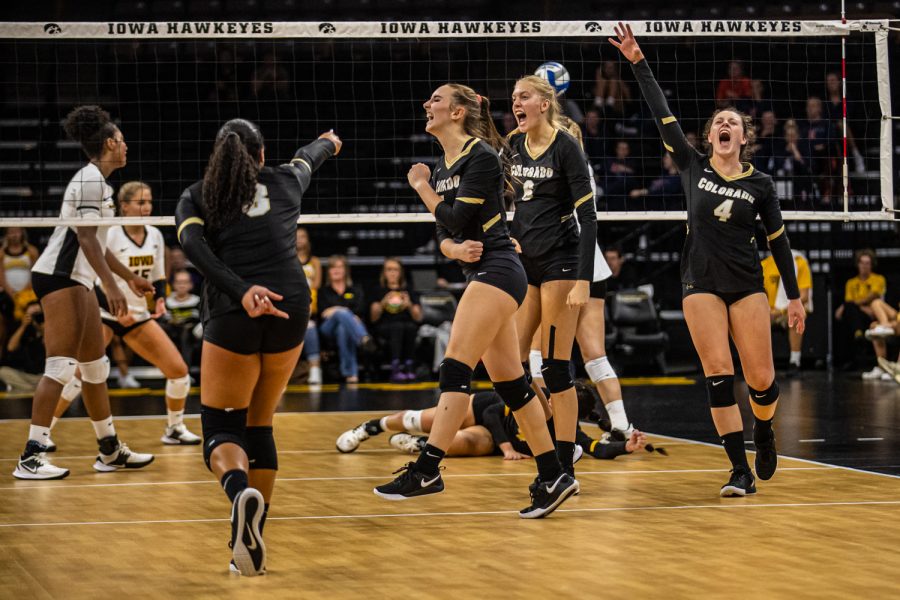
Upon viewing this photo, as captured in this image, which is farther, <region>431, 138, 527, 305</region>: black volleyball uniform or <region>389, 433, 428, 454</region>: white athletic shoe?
<region>389, 433, 428, 454</region>: white athletic shoe

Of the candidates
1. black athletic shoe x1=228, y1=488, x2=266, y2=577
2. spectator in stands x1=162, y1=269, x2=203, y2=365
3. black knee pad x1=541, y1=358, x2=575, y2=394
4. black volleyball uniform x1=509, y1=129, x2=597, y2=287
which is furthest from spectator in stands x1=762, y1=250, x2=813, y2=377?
black athletic shoe x1=228, y1=488, x2=266, y2=577

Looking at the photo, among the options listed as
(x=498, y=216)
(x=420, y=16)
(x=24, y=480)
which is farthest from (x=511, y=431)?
(x=420, y=16)

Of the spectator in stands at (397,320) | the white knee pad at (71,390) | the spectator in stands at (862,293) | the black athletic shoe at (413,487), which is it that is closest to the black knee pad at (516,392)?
the black athletic shoe at (413,487)

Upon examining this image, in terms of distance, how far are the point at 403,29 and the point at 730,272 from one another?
11.3ft

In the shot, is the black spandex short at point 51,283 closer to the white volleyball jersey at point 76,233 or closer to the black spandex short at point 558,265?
the white volleyball jersey at point 76,233

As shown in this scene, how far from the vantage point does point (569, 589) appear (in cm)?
438

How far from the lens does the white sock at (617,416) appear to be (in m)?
8.06

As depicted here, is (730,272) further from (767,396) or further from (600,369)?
(600,369)

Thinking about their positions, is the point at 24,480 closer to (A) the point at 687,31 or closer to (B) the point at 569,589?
(B) the point at 569,589

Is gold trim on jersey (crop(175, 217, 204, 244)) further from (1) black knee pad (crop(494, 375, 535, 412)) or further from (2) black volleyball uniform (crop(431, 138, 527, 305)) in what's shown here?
(1) black knee pad (crop(494, 375, 535, 412))

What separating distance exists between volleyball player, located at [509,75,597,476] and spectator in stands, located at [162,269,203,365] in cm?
806

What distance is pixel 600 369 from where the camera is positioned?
810 centimetres

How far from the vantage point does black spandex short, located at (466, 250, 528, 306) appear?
5.84 metres

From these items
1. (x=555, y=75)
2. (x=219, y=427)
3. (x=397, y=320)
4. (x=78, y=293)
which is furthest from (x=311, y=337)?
(x=219, y=427)
